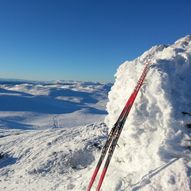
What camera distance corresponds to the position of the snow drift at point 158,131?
314 inches

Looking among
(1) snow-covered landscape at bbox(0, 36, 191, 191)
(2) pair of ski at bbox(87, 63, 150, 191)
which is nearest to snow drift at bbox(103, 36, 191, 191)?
(1) snow-covered landscape at bbox(0, 36, 191, 191)

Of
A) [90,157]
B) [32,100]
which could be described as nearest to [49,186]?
[90,157]

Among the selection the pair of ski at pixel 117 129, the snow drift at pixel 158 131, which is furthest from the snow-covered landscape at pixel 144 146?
the pair of ski at pixel 117 129

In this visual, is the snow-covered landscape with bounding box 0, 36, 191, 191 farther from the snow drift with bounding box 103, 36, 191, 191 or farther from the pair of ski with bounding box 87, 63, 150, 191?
the pair of ski with bounding box 87, 63, 150, 191

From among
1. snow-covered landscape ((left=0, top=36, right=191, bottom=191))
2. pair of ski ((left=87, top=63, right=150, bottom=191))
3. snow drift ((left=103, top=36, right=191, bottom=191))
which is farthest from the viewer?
pair of ski ((left=87, top=63, right=150, bottom=191))

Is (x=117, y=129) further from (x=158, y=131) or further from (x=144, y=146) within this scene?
(x=158, y=131)

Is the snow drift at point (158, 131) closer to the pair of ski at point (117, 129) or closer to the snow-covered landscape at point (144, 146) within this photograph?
the snow-covered landscape at point (144, 146)

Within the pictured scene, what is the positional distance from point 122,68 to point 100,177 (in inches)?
141

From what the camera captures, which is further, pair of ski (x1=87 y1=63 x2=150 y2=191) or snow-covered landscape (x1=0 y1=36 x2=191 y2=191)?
pair of ski (x1=87 y1=63 x2=150 y2=191)

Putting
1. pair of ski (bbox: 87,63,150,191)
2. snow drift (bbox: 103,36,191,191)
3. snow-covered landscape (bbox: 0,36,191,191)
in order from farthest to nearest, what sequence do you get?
pair of ski (bbox: 87,63,150,191), snow-covered landscape (bbox: 0,36,191,191), snow drift (bbox: 103,36,191,191)

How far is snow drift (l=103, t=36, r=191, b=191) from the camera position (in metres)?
7.98

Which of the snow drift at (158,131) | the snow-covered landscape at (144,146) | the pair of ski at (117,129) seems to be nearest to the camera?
the snow drift at (158,131)

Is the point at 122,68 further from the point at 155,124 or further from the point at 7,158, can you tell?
the point at 7,158

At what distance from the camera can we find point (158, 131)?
870 cm
